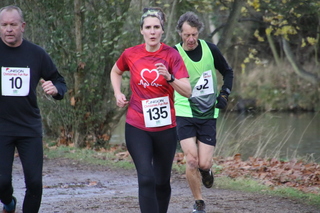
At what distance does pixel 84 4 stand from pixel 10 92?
25.5ft

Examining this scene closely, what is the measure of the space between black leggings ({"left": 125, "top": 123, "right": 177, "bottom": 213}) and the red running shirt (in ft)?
0.25

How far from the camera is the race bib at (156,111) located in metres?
5.06

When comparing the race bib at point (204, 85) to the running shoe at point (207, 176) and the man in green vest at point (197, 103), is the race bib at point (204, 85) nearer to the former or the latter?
the man in green vest at point (197, 103)

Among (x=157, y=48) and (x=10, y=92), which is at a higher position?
(x=157, y=48)

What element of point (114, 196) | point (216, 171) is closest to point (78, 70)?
point (216, 171)

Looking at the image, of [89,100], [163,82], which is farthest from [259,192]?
[89,100]

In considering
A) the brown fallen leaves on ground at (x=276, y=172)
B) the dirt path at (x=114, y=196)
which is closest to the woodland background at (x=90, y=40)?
the brown fallen leaves on ground at (x=276, y=172)

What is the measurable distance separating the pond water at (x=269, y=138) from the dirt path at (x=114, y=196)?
3.72 metres

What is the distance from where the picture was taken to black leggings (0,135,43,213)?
498 centimetres

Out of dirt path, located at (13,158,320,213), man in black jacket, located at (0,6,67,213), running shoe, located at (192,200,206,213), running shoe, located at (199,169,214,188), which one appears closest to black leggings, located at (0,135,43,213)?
man in black jacket, located at (0,6,67,213)

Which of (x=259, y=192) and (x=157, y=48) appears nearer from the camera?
(x=157, y=48)

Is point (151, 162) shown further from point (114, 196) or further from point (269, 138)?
point (269, 138)

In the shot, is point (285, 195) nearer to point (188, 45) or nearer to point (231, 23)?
point (188, 45)

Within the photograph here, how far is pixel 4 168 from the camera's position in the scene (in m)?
4.96
